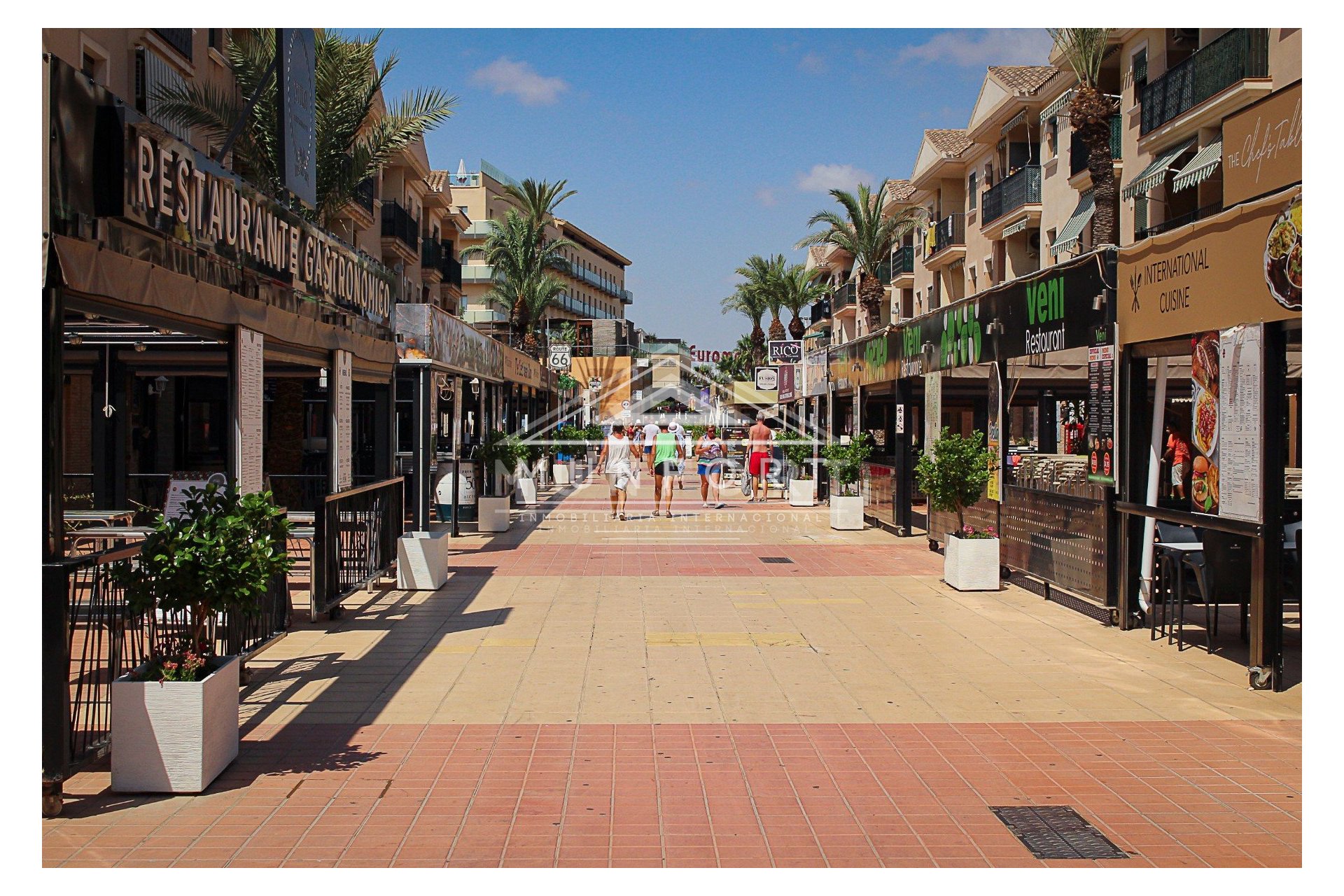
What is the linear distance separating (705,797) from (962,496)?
320 inches

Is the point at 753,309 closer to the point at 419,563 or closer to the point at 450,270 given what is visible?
the point at 450,270

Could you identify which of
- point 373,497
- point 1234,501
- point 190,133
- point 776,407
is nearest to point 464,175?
point 776,407

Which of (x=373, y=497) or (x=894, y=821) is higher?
(x=373, y=497)

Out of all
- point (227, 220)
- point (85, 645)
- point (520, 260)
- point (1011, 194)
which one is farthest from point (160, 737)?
point (520, 260)

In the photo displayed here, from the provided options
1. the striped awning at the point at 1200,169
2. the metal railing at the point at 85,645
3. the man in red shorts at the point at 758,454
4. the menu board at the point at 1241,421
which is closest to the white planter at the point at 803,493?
the man in red shorts at the point at 758,454

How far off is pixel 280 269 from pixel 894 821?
6.70 meters

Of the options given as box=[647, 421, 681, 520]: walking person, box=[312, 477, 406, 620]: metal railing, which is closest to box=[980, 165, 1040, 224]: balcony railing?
box=[647, 421, 681, 520]: walking person

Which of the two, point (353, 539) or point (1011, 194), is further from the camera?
point (1011, 194)

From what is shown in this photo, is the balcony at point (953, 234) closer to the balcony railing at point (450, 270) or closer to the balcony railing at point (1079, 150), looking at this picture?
the balcony railing at point (1079, 150)

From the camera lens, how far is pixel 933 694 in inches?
291

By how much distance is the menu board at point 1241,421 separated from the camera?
24.7 feet

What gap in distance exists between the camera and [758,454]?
2534 centimetres

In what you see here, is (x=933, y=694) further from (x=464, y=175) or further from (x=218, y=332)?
(x=464, y=175)

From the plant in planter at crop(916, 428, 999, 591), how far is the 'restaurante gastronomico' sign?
6759 millimetres
